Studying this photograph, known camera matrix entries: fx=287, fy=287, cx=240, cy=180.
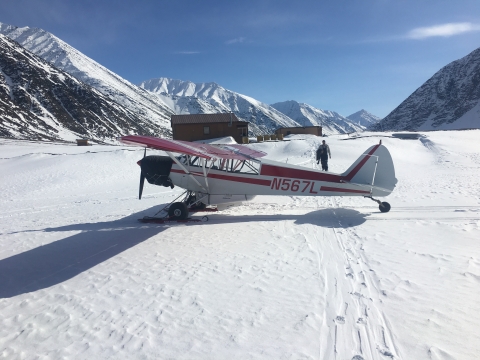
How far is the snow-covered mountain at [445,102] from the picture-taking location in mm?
125062

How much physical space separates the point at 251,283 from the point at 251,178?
4414 mm

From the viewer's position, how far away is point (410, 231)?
20.4 ft

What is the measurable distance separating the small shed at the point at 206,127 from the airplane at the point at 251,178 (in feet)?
94.2

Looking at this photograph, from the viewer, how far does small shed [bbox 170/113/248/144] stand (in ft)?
124

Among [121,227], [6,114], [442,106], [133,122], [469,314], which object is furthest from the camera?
[442,106]

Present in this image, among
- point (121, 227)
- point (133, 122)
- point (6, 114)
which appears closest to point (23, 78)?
point (6, 114)

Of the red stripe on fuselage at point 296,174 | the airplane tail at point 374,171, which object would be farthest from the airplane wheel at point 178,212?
the airplane tail at point 374,171

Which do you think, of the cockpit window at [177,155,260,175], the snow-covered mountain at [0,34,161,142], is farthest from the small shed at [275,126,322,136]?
the snow-covered mountain at [0,34,161,142]

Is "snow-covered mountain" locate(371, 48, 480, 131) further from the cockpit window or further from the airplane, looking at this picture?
the cockpit window

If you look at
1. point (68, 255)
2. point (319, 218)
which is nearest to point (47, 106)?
point (68, 255)

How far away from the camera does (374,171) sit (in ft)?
26.8

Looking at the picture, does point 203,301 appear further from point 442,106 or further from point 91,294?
point 442,106

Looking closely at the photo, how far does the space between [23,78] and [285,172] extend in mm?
119060

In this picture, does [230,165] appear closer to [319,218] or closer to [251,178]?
[251,178]
